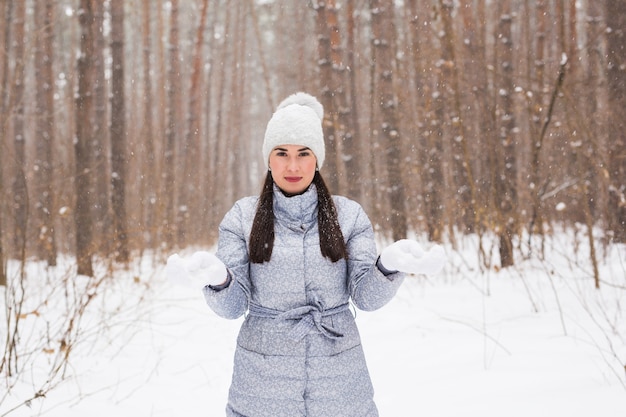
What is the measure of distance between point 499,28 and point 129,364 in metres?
6.59

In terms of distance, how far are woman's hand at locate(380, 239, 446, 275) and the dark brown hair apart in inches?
8.9

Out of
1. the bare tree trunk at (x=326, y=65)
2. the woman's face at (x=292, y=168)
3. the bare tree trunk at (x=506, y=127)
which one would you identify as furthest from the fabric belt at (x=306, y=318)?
the bare tree trunk at (x=326, y=65)

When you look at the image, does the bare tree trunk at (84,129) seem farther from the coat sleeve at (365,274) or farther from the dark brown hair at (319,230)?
the coat sleeve at (365,274)

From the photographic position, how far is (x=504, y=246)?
639 cm

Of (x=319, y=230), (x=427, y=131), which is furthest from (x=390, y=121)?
(x=319, y=230)

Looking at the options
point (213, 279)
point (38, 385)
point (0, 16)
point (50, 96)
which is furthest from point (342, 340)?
point (50, 96)

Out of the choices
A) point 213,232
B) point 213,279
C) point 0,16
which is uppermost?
point 0,16

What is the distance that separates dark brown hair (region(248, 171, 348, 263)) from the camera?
1.68m

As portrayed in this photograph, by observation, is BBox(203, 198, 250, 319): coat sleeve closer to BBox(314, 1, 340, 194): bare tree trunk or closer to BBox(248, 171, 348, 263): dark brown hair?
BBox(248, 171, 348, 263): dark brown hair

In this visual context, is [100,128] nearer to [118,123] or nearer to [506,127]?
[118,123]

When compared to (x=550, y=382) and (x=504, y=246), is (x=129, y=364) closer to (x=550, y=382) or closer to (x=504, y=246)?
(x=550, y=382)

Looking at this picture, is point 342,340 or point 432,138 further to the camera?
point 432,138

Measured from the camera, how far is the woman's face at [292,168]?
178 cm

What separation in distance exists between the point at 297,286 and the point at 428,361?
2327 mm
